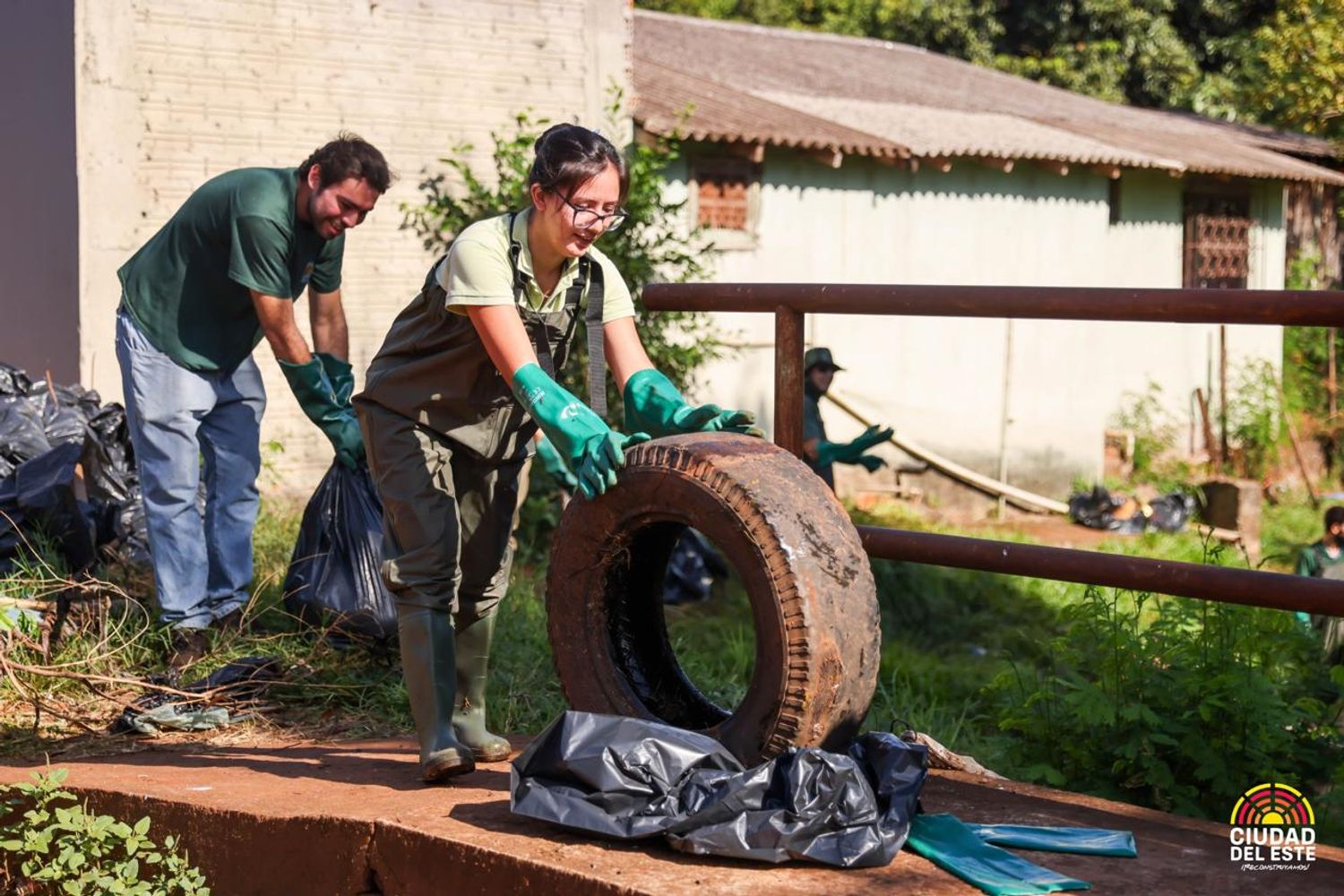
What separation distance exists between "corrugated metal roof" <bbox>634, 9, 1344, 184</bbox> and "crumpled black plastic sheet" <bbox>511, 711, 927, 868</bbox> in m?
8.41

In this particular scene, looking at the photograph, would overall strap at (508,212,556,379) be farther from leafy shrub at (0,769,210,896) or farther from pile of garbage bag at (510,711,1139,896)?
leafy shrub at (0,769,210,896)

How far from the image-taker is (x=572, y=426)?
3.41 m

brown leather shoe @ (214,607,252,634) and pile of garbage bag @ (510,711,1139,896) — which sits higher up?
pile of garbage bag @ (510,711,1139,896)

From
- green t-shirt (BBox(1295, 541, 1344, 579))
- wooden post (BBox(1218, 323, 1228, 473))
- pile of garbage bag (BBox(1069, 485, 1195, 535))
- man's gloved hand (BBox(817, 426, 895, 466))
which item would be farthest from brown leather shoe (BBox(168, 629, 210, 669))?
wooden post (BBox(1218, 323, 1228, 473))

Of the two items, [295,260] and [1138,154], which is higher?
[1138,154]

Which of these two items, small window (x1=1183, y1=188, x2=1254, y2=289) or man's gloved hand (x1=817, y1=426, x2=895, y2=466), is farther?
small window (x1=1183, y1=188, x2=1254, y2=289)

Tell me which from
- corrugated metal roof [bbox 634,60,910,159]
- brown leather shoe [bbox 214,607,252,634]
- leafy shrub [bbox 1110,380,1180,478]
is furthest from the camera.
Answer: leafy shrub [bbox 1110,380,1180,478]

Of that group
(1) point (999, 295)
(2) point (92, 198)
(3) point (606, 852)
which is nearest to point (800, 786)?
(3) point (606, 852)

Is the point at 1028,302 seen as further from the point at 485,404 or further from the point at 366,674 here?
the point at 366,674

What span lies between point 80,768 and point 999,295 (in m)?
2.67

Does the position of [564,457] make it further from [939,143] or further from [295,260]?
[939,143]

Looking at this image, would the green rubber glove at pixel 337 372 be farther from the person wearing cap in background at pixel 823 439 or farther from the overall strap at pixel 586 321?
the person wearing cap in background at pixel 823 439

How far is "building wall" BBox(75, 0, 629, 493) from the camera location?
316 inches

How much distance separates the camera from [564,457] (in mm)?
3592
